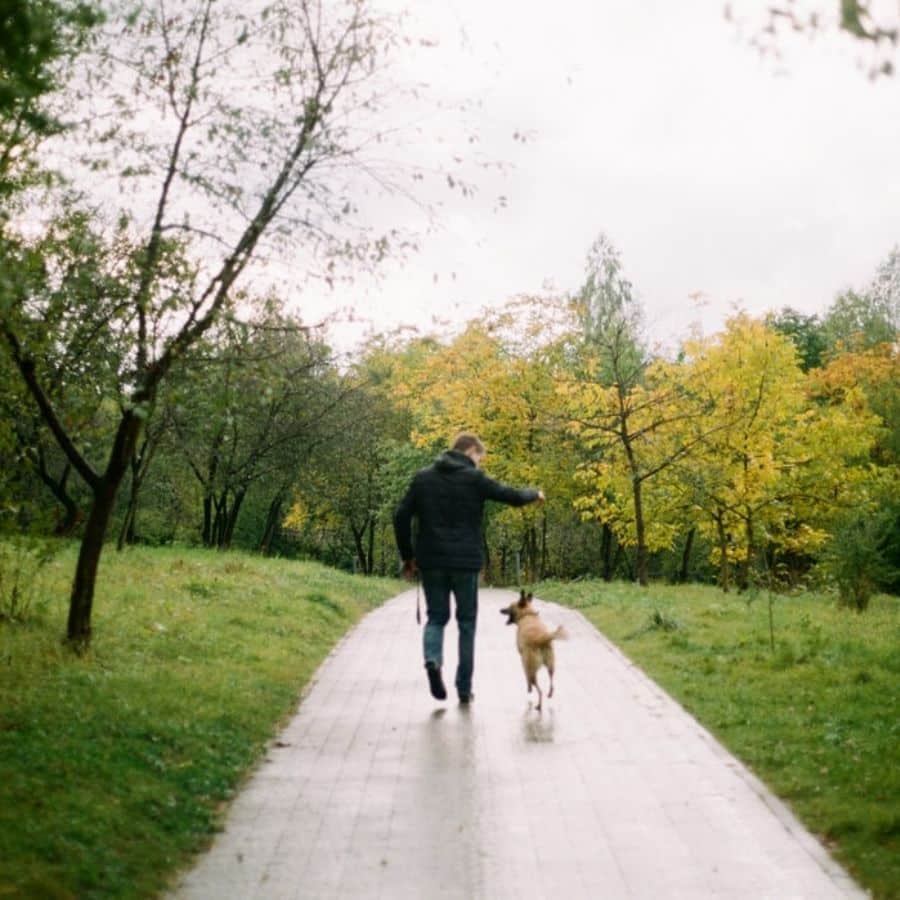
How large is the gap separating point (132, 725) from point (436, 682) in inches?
118

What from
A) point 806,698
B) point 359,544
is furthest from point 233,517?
point 806,698

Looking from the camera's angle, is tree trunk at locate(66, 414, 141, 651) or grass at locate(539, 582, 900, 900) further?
tree trunk at locate(66, 414, 141, 651)

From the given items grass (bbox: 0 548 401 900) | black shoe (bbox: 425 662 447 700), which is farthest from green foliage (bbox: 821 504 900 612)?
black shoe (bbox: 425 662 447 700)

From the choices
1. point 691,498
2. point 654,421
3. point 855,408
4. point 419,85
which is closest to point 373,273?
point 419,85

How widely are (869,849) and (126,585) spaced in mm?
12523

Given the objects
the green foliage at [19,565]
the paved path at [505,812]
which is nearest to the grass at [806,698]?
the paved path at [505,812]

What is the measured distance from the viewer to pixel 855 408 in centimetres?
4678

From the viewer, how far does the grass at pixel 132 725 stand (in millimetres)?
5773

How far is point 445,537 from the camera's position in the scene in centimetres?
1039

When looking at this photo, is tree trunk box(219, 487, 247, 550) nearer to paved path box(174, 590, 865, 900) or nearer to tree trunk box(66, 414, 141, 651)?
tree trunk box(66, 414, 141, 651)

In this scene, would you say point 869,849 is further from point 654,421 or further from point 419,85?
point 654,421

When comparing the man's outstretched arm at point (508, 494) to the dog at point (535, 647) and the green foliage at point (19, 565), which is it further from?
the green foliage at point (19, 565)

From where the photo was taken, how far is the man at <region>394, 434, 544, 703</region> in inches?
409

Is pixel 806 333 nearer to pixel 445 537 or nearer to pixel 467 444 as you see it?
pixel 467 444
